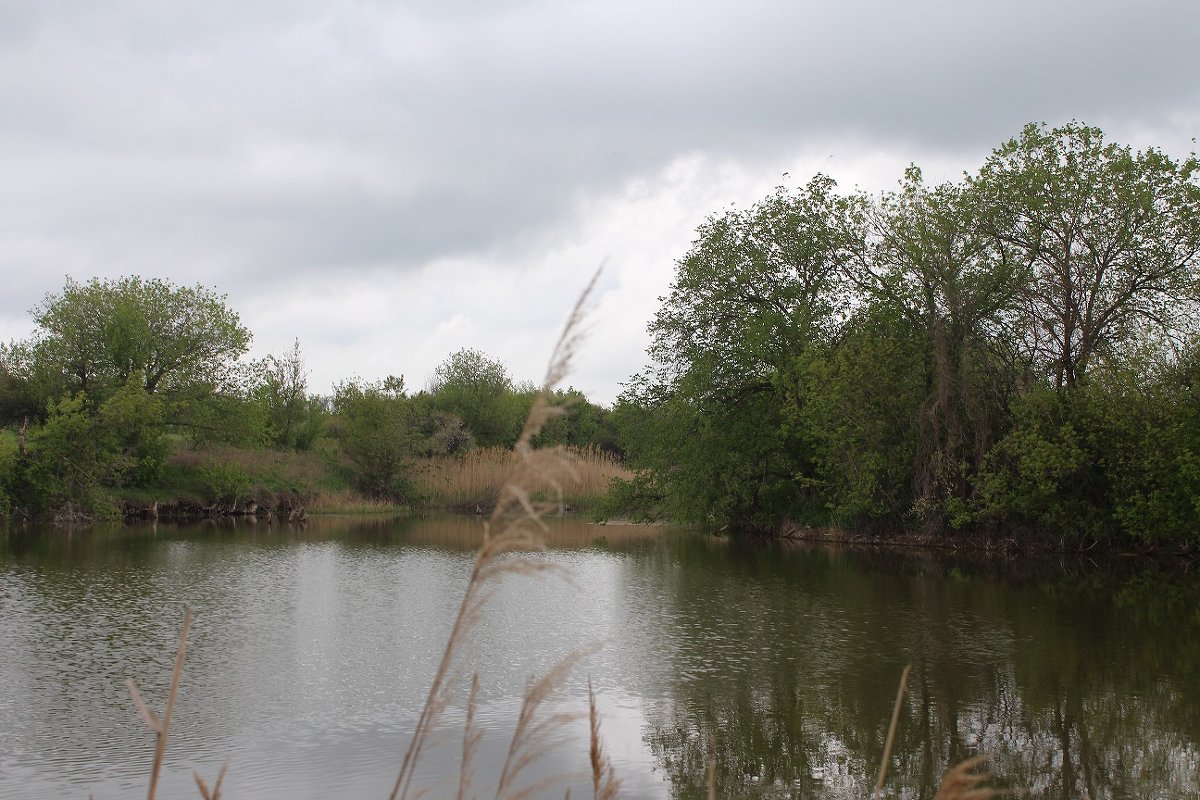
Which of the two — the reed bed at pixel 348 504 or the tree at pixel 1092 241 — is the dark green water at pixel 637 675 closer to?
the tree at pixel 1092 241

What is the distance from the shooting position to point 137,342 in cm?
4162

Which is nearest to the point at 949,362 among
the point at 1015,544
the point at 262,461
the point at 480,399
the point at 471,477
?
the point at 1015,544

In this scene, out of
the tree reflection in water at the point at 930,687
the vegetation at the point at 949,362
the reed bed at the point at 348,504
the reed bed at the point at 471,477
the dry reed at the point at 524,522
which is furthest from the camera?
the reed bed at the point at 471,477

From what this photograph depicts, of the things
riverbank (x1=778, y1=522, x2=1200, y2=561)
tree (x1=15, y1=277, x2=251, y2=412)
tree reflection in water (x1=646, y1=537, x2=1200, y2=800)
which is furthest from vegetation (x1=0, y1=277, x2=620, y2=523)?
tree reflection in water (x1=646, y1=537, x2=1200, y2=800)

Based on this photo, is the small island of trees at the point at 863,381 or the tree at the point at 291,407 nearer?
the small island of trees at the point at 863,381

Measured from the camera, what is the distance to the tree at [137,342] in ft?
134

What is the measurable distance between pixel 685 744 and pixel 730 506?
79.2ft

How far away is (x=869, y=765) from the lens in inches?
307

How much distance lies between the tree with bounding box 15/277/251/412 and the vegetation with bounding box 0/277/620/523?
6 centimetres

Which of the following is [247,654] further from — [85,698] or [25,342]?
[25,342]

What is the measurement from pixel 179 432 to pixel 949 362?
1250 inches

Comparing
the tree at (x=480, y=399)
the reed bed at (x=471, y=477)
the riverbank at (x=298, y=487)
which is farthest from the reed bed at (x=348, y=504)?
the tree at (x=480, y=399)

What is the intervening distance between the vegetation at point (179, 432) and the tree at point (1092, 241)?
16108 mm

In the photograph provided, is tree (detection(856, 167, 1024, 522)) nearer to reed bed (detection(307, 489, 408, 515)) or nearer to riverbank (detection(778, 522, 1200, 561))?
riverbank (detection(778, 522, 1200, 561))
